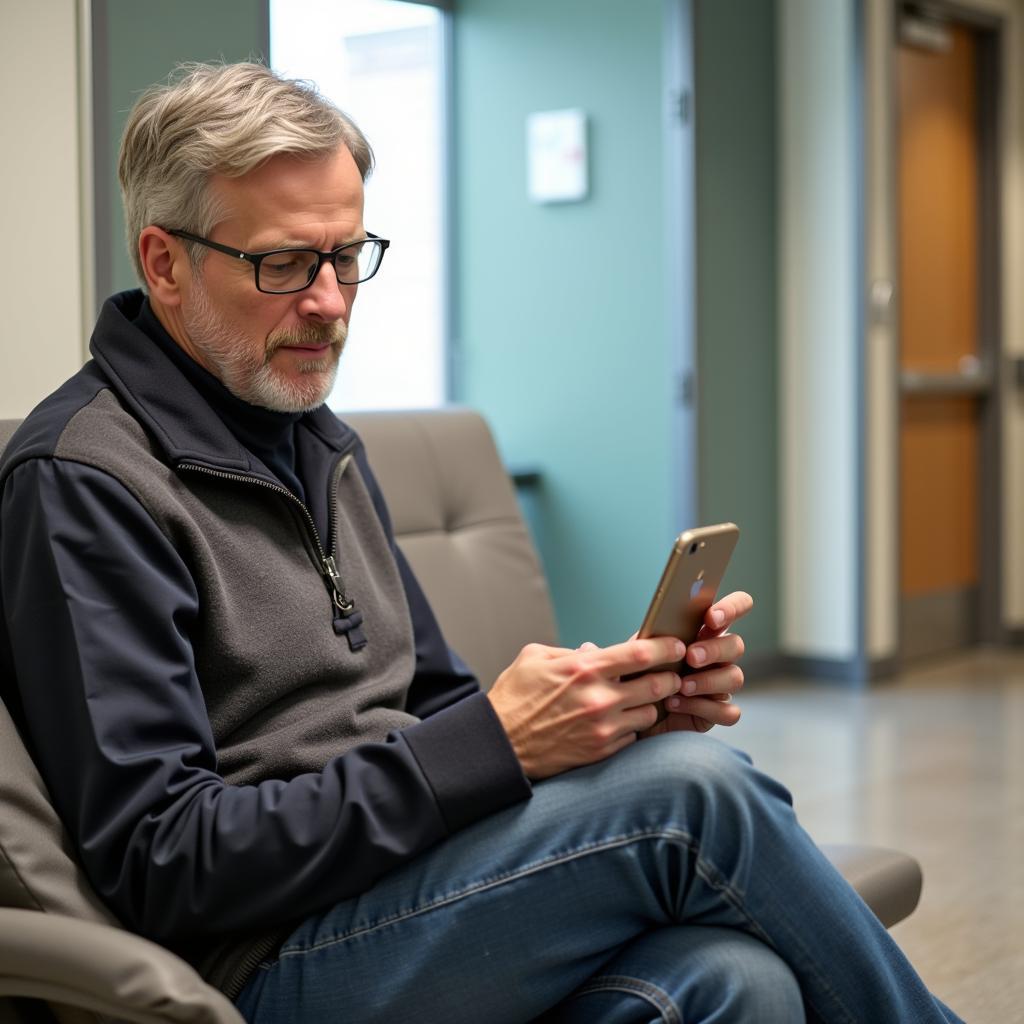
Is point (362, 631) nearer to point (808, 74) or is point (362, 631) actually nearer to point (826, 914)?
point (826, 914)

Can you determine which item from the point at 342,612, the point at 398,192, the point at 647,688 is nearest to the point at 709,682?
the point at 647,688

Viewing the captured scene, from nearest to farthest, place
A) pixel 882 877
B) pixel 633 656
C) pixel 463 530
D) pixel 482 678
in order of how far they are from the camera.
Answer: pixel 633 656, pixel 882 877, pixel 482 678, pixel 463 530

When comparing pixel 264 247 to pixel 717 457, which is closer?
pixel 264 247

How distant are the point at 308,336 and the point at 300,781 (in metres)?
0.49

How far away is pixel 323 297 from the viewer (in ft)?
5.05

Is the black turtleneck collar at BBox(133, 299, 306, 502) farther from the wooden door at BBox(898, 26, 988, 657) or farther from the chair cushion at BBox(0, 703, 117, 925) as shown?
the wooden door at BBox(898, 26, 988, 657)

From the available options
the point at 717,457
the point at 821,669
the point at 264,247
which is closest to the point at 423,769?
the point at 264,247

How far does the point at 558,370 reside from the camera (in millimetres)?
4949

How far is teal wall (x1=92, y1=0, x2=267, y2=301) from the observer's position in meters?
2.43

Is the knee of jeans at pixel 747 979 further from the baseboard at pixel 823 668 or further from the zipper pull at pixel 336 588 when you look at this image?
the baseboard at pixel 823 668

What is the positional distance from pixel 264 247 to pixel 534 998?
2.52 ft

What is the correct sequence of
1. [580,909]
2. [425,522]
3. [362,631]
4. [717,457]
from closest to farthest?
[580,909], [362,631], [425,522], [717,457]

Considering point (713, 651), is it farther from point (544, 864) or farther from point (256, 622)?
point (256, 622)

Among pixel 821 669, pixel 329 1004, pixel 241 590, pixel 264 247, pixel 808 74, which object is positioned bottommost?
pixel 821 669
